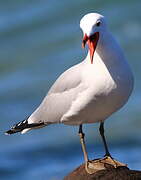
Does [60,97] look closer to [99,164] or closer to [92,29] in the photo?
[99,164]

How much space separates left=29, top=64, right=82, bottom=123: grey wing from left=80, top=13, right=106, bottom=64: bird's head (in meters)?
0.36

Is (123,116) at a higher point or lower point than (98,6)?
lower

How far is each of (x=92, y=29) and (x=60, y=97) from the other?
86cm

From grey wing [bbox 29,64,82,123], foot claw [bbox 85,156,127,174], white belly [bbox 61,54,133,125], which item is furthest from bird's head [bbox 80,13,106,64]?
foot claw [bbox 85,156,127,174]

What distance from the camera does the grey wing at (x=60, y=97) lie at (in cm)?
691

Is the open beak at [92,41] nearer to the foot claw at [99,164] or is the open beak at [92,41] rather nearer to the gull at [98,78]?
the gull at [98,78]

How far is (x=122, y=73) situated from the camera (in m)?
6.62

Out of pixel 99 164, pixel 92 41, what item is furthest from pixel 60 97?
pixel 92 41

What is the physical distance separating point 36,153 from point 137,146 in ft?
3.79

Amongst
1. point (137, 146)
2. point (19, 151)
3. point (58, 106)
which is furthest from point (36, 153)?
point (58, 106)

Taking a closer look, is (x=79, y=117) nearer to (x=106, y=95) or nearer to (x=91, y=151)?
(x=106, y=95)

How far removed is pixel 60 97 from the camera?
23.5 ft

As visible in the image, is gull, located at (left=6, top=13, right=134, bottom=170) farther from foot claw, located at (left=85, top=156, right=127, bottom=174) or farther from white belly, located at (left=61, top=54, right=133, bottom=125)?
foot claw, located at (left=85, top=156, right=127, bottom=174)

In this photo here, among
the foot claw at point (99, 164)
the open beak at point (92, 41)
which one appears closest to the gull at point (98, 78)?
the open beak at point (92, 41)
